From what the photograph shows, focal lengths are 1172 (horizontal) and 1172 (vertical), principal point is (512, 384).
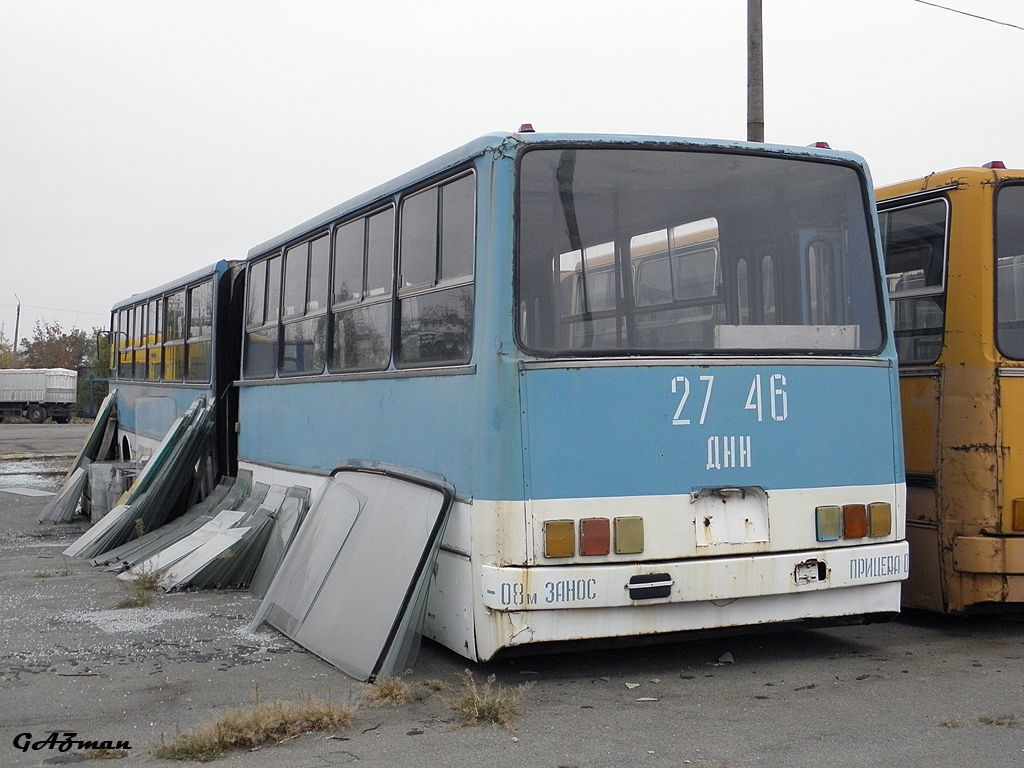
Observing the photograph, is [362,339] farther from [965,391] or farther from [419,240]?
[965,391]

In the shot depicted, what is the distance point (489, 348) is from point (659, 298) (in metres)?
1.01

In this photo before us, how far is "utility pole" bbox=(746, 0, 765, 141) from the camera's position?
1227 centimetres

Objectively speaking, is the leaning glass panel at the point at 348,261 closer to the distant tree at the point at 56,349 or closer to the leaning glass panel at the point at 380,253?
the leaning glass panel at the point at 380,253

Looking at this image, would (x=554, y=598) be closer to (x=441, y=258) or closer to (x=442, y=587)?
(x=442, y=587)

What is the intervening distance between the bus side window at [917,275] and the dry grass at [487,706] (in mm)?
3236

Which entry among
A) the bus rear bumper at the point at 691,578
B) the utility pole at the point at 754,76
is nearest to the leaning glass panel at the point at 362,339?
the bus rear bumper at the point at 691,578

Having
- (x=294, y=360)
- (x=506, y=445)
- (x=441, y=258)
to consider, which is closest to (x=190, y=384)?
(x=294, y=360)

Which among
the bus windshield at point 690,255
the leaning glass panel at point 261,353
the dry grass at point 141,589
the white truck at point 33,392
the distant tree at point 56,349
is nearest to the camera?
the bus windshield at point 690,255

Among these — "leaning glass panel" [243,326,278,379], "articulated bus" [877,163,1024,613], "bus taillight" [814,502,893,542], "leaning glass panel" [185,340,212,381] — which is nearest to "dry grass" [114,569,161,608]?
"leaning glass panel" [243,326,278,379]

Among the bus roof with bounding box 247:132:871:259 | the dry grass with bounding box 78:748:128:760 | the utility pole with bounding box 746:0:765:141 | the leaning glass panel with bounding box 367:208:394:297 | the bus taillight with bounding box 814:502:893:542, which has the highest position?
the utility pole with bounding box 746:0:765:141

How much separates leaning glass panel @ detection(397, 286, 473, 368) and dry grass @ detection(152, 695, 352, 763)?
183 centimetres

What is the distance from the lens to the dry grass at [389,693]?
17.4 feet

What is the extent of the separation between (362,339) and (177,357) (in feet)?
20.5

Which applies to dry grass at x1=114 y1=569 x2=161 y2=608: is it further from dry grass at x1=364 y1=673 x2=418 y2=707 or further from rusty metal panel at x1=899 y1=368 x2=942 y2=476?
rusty metal panel at x1=899 y1=368 x2=942 y2=476
